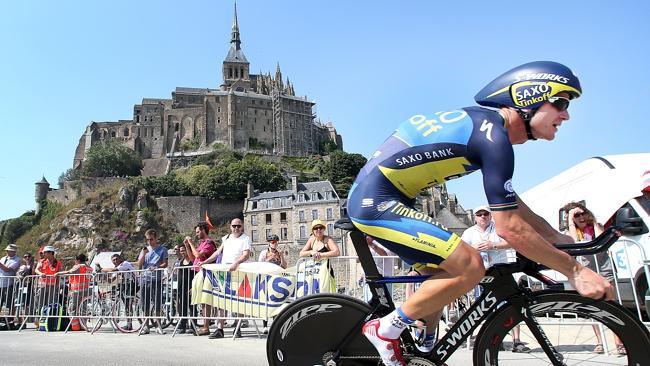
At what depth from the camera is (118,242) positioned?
7225cm

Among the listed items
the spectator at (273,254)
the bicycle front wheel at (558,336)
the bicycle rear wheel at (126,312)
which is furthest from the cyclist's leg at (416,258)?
the bicycle rear wheel at (126,312)

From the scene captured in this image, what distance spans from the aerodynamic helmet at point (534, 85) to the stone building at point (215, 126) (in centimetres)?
10030

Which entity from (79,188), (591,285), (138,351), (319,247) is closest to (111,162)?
(79,188)

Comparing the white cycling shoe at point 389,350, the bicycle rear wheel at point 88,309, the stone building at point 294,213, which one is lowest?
the white cycling shoe at point 389,350

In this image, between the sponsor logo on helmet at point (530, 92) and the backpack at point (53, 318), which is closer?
the sponsor logo on helmet at point (530, 92)

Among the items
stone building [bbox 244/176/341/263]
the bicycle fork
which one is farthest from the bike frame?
stone building [bbox 244/176/341/263]

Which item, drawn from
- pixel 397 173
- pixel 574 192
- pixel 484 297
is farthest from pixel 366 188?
pixel 574 192

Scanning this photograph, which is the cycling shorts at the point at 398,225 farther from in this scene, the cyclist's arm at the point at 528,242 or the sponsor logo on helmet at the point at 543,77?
the sponsor logo on helmet at the point at 543,77

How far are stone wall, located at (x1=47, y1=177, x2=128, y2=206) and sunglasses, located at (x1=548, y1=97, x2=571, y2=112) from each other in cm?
9059

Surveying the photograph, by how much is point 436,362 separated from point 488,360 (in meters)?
0.29

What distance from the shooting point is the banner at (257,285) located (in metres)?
7.61

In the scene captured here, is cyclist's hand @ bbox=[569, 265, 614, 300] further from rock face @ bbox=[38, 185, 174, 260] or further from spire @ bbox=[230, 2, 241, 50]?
spire @ bbox=[230, 2, 241, 50]

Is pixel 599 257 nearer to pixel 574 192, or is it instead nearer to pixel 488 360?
pixel 488 360

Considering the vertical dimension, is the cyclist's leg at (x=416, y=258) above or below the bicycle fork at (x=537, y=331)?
above
